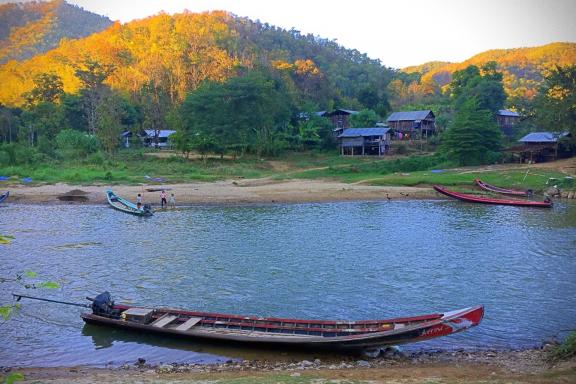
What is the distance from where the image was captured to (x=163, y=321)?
15305mm

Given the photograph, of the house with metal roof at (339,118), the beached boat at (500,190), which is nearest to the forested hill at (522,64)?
the house with metal roof at (339,118)

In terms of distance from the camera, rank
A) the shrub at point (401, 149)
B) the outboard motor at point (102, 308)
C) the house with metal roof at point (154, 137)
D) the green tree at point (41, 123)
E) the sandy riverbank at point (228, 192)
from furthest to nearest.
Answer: the house with metal roof at point (154, 137) < the green tree at point (41, 123) < the shrub at point (401, 149) < the sandy riverbank at point (228, 192) < the outboard motor at point (102, 308)

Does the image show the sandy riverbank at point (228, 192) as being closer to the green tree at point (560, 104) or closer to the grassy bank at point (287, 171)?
the grassy bank at point (287, 171)

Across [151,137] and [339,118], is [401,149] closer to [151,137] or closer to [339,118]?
[339,118]

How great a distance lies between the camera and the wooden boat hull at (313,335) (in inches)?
511

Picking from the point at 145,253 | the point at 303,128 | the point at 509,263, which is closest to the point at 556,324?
the point at 509,263

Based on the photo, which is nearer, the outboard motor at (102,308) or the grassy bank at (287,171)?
the outboard motor at (102,308)

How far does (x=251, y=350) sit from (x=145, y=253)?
14.1 m

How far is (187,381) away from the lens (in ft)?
38.4

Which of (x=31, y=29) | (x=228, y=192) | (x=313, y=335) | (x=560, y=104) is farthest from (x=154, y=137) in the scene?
(x=31, y=29)

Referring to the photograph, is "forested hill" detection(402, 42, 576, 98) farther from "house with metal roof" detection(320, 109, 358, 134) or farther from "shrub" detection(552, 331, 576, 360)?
"shrub" detection(552, 331, 576, 360)

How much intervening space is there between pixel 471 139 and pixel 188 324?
52.9 metres

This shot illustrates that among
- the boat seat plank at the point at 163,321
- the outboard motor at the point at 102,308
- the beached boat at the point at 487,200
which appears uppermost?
the beached boat at the point at 487,200

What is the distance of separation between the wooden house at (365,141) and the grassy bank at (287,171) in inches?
142
